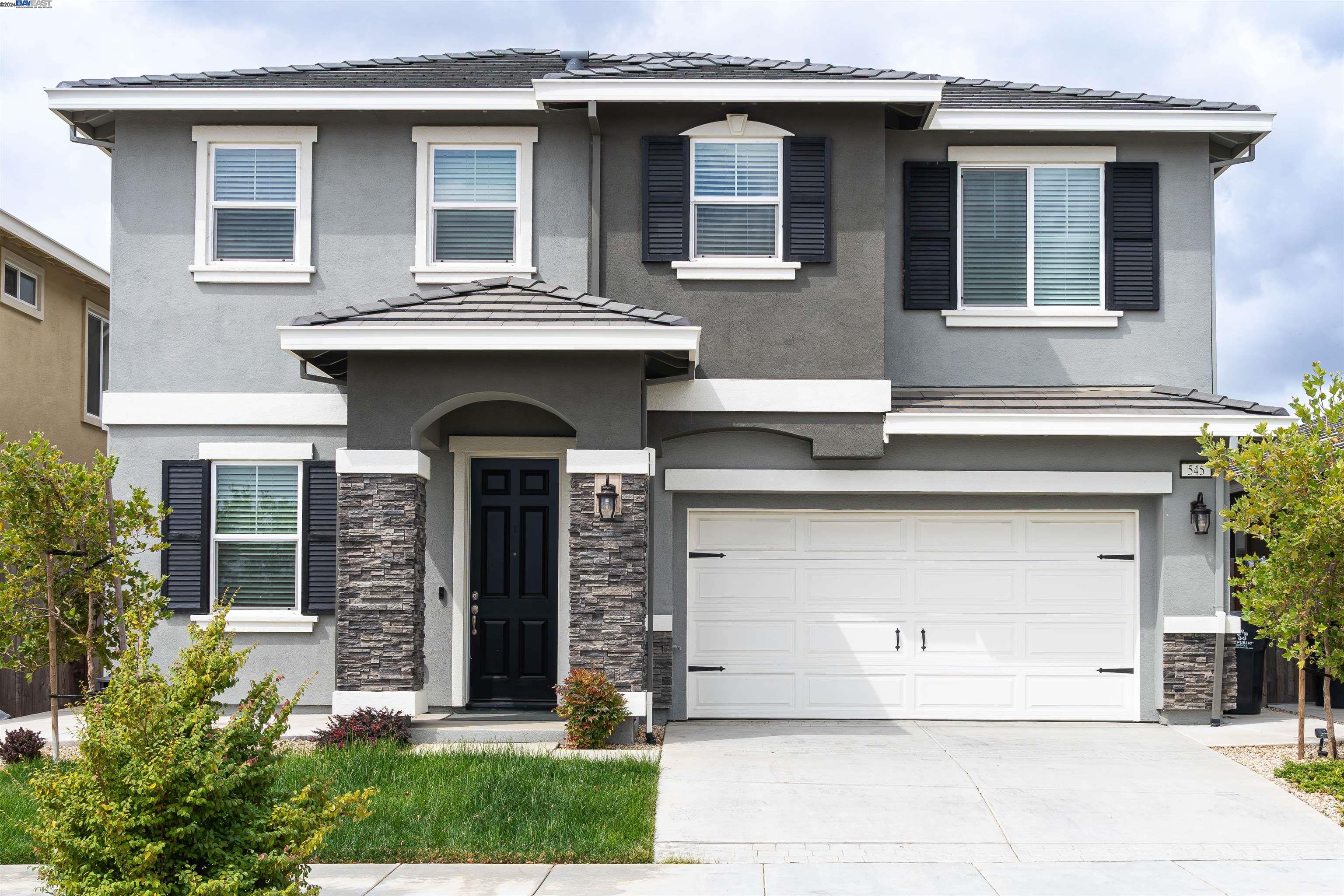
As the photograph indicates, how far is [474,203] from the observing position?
38.5 feet

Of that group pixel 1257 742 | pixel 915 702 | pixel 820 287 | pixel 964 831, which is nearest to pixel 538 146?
pixel 820 287

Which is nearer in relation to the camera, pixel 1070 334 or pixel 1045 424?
pixel 1045 424

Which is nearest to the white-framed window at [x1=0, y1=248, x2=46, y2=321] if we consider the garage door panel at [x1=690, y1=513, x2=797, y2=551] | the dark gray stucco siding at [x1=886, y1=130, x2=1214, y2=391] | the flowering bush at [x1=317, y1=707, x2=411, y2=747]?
the flowering bush at [x1=317, y1=707, x2=411, y2=747]

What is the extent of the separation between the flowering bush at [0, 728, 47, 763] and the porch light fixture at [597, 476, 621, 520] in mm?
5270

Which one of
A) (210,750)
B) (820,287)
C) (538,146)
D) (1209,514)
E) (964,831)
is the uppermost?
(538,146)

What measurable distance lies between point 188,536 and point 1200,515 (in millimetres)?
10277

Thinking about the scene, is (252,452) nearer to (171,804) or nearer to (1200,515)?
(171,804)

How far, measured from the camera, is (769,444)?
1154 cm

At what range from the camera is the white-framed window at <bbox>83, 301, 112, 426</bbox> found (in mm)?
17000

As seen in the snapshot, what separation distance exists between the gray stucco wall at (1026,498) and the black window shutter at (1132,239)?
1.66 meters

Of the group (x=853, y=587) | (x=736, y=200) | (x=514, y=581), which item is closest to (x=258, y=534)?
(x=514, y=581)

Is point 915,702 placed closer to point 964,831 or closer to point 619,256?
point 964,831

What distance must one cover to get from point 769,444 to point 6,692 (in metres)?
8.91

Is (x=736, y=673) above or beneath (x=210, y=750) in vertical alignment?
beneath
